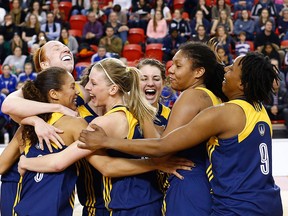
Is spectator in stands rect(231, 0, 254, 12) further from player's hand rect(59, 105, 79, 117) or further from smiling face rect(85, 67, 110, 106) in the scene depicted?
player's hand rect(59, 105, 79, 117)

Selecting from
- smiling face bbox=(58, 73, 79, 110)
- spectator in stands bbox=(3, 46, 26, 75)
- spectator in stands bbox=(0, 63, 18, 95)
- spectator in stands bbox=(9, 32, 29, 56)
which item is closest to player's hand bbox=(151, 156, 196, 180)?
smiling face bbox=(58, 73, 79, 110)

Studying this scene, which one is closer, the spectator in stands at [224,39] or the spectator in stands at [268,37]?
the spectator in stands at [224,39]

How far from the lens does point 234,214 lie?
327 centimetres

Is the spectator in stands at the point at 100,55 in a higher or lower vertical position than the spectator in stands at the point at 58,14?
lower

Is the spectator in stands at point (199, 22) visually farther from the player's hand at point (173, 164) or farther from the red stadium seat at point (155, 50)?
the player's hand at point (173, 164)

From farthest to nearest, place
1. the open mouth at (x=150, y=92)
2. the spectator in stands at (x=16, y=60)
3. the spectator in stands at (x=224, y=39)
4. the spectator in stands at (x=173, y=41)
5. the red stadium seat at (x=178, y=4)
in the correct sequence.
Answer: the red stadium seat at (x=178, y=4), the spectator in stands at (x=173, y=41), the spectator in stands at (x=16, y=60), the spectator in stands at (x=224, y=39), the open mouth at (x=150, y=92)

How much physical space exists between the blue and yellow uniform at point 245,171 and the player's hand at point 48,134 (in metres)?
0.88

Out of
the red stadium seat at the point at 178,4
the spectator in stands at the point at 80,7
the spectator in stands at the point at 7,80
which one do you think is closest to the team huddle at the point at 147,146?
the spectator in stands at the point at 7,80

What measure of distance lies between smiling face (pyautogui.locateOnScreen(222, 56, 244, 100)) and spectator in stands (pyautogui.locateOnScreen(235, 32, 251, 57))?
947cm

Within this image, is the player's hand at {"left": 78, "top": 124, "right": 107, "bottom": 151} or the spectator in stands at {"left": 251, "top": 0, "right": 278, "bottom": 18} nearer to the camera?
the player's hand at {"left": 78, "top": 124, "right": 107, "bottom": 151}

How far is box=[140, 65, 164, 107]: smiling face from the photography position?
455 centimetres

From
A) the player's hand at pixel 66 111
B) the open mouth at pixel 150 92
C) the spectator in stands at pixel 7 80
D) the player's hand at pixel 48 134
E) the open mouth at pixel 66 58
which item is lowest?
the spectator in stands at pixel 7 80

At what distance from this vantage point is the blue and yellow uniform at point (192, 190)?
3.47 meters

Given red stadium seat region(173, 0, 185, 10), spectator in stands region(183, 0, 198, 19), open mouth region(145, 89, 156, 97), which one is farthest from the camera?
red stadium seat region(173, 0, 185, 10)
